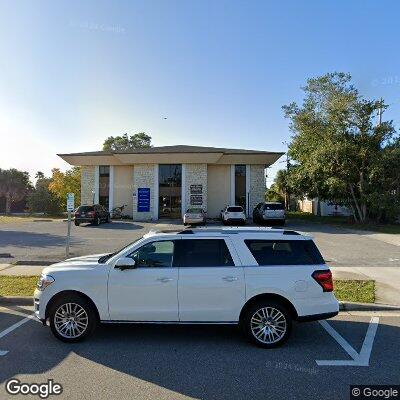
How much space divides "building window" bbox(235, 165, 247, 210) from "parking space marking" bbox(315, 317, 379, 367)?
30.3 metres

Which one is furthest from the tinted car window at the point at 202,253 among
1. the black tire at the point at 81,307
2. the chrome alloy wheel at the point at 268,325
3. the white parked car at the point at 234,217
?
the white parked car at the point at 234,217

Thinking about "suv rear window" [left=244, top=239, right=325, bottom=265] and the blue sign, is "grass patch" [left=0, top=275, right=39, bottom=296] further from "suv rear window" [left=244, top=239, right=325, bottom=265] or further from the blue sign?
the blue sign

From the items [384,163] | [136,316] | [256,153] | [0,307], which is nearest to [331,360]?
[136,316]

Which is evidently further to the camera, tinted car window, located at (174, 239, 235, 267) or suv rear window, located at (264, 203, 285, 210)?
suv rear window, located at (264, 203, 285, 210)

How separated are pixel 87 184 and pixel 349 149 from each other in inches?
1006

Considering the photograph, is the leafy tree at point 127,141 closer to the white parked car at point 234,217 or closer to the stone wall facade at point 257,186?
the stone wall facade at point 257,186

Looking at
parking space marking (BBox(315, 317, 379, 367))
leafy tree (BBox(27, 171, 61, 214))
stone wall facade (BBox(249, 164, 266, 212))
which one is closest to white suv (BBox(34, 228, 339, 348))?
parking space marking (BBox(315, 317, 379, 367))

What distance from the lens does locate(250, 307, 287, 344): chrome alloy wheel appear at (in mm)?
5172

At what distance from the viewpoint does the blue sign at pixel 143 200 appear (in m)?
35.3

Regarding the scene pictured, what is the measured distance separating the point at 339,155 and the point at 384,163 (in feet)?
10.3

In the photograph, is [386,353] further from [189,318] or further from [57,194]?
[57,194]

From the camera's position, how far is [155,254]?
545 centimetres

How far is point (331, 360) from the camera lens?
15.8ft

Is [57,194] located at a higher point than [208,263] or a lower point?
higher
